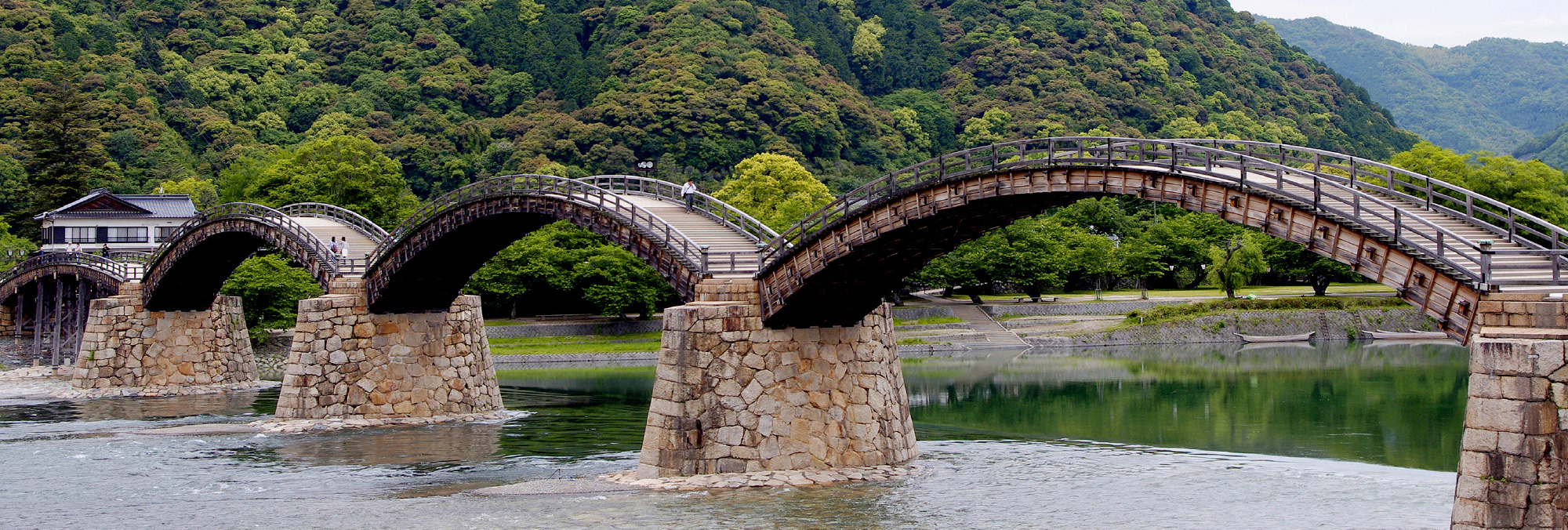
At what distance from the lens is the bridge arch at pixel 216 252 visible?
39938mm

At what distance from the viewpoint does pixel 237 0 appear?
13088 centimetres

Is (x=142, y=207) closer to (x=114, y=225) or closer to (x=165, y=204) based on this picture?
(x=114, y=225)

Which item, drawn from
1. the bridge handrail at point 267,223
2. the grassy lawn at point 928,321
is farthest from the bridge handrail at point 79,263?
the grassy lawn at point 928,321

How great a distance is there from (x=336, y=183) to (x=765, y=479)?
6255 centimetres

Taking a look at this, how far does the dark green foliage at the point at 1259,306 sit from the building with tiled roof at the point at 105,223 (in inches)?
2150

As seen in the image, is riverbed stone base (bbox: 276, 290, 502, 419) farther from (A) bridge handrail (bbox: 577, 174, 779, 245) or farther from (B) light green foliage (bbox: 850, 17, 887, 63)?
(B) light green foliage (bbox: 850, 17, 887, 63)

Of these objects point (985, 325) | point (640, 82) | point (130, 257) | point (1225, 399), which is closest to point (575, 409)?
point (1225, 399)

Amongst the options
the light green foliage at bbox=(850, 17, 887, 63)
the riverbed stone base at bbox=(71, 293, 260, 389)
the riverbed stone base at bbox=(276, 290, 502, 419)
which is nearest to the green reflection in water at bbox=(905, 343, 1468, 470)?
the riverbed stone base at bbox=(276, 290, 502, 419)

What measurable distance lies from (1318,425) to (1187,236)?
48.3 meters

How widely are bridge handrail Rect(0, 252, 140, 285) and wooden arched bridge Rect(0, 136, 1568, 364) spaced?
568cm

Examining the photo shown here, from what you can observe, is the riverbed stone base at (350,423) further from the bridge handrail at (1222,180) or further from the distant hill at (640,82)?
the distant hill at (640,82)

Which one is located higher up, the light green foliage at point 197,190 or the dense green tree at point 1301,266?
the light green foliage at point 197,190

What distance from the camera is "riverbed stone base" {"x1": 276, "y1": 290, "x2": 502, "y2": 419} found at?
35.6m

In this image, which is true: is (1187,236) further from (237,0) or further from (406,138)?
(237,0)
